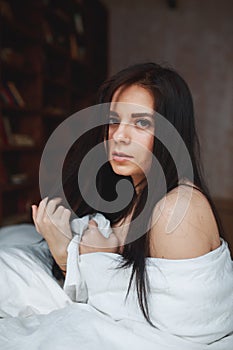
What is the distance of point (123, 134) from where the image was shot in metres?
0.95

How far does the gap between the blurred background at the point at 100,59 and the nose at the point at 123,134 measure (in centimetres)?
255

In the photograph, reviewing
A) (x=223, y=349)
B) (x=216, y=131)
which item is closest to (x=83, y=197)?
(x=223, y=349)

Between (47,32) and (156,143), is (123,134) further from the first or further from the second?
(47,32)

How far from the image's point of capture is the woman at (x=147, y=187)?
0.85 meters

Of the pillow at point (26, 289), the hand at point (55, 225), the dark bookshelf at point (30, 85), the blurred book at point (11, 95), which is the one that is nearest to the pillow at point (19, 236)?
the pillow at point (26, 289)

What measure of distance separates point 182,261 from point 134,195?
0.37 metres

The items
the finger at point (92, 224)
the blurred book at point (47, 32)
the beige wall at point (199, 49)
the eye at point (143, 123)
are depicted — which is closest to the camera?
the eye at point (143, 123)

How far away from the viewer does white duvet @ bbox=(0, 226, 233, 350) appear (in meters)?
0.82

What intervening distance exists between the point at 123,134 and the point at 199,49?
4.44 metres

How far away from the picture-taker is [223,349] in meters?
0.88

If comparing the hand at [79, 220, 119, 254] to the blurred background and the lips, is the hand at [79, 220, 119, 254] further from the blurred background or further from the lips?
the blurred background

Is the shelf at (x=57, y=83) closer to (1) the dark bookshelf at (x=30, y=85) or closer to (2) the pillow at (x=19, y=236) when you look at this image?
(1) the dark bookshelf at (x=30, y=85)

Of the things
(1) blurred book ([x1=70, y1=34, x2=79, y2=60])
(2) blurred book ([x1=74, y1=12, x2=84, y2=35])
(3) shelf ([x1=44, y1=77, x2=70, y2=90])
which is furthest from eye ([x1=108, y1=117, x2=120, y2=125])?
(2) blurred book ([x1=74, y1=12, x2=84, y2=35])

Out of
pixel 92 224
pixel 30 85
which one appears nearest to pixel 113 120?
pixel 92 224
